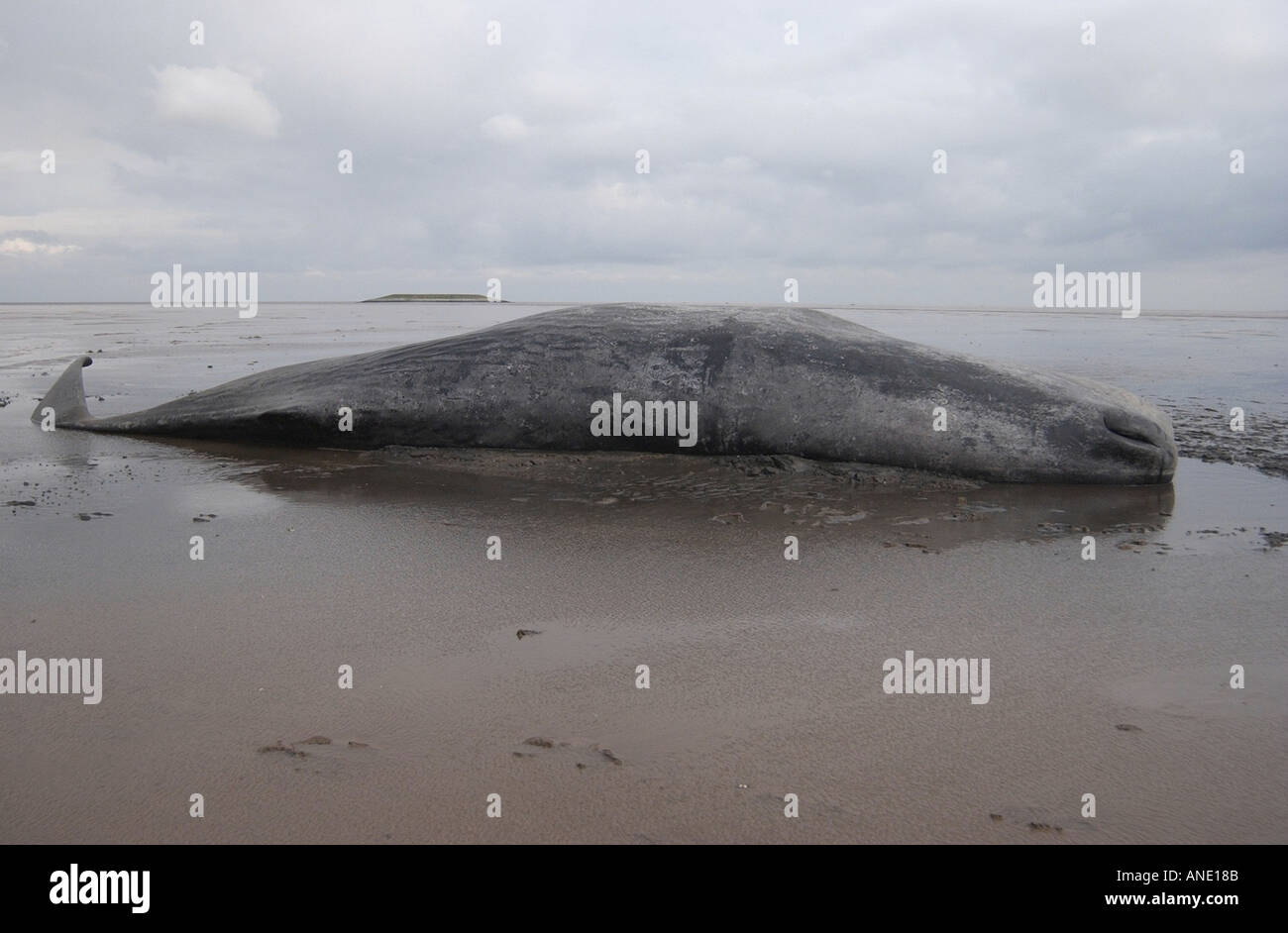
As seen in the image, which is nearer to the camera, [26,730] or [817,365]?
[26,730]

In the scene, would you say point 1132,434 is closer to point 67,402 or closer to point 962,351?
point 962,351

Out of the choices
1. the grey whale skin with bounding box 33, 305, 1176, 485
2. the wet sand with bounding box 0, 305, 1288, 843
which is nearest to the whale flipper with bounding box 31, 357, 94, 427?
the grey whale skin with bounding box 33, 305, 1176, 485

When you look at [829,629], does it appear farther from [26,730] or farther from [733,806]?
[26,730]

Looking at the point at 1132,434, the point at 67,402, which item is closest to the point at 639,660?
the point at 1132,434

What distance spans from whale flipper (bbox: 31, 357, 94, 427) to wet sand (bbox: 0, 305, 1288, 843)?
2.21 metres

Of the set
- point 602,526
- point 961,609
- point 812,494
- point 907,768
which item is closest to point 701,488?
point 812,494

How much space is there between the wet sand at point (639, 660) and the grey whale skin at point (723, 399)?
446mm

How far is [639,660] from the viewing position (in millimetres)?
3121

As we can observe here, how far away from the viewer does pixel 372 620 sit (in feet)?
11.3

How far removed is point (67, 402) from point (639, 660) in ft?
22.6

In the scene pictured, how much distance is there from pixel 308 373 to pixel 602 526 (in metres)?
3.58

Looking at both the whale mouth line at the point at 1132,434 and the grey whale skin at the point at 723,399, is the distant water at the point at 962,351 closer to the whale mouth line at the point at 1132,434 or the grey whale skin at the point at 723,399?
the grey whale skin at the point at 723,399

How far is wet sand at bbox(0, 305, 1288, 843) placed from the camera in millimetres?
2254

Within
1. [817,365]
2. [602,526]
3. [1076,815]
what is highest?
[817,365]
